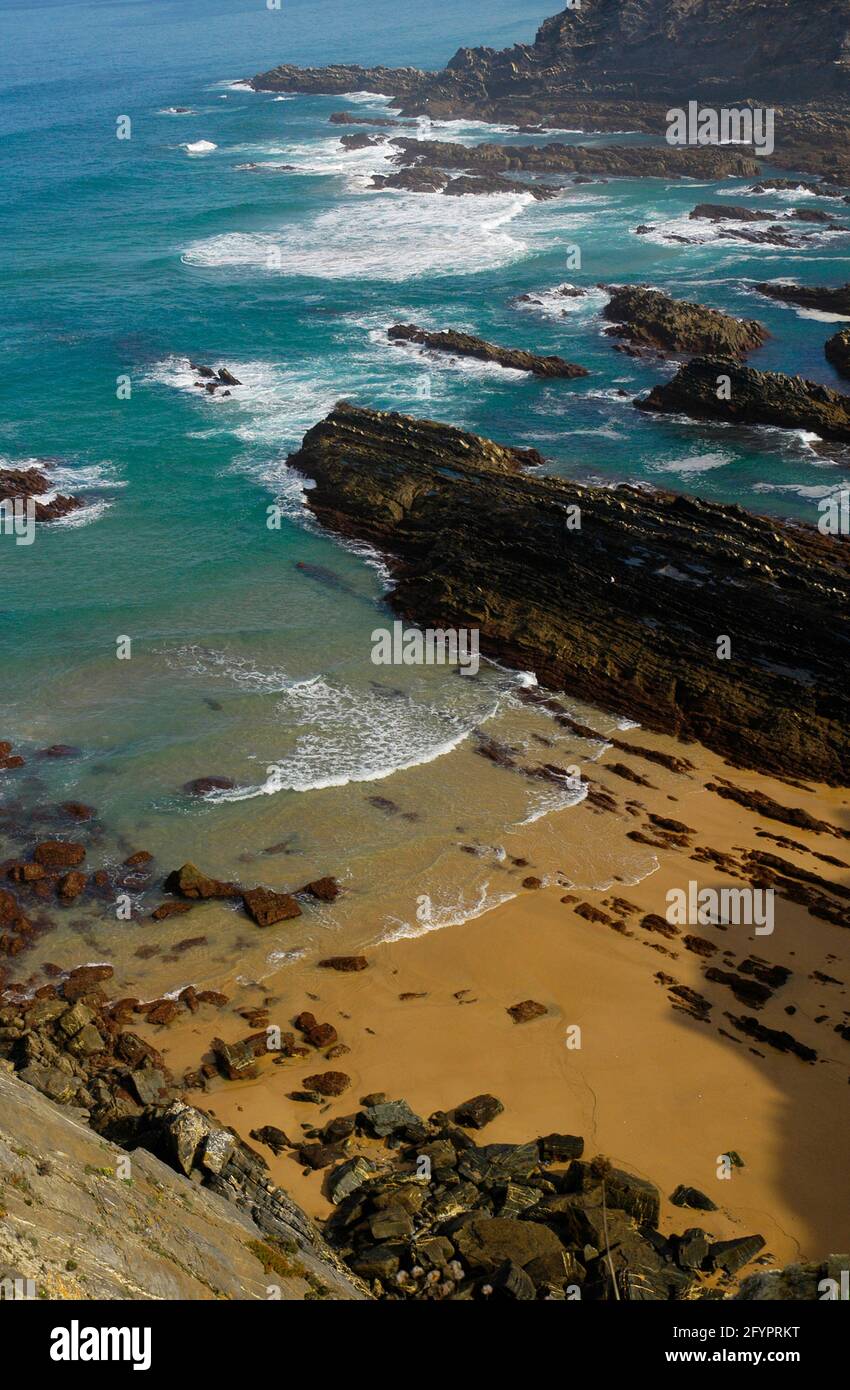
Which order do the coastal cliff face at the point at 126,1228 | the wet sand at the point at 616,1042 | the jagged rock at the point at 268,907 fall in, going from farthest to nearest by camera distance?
the jagged rock at the point at 268,907 → the wet sand at the point at 616,1042 → the coastal cliff face at the point at 126,1228

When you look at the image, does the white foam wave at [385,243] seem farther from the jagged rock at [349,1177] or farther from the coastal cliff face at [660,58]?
the jagged rock at [349,1177]

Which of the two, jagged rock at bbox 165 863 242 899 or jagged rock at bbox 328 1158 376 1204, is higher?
jagged rock at bbox 165 863 242 899

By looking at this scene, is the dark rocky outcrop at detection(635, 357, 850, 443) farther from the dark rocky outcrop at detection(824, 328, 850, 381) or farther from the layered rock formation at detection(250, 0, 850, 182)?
the layered rock formation at detection(250, 0, 850, 182)

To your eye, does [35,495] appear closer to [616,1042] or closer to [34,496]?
[34,496]

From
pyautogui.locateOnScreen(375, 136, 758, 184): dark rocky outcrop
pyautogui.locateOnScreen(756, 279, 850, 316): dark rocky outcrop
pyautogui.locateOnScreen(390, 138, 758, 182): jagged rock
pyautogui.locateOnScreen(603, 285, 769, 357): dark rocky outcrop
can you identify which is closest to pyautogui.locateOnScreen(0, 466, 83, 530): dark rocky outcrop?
pyautogui.locateOnScreen(603, 285, 769, 357): dark rocky outcrop

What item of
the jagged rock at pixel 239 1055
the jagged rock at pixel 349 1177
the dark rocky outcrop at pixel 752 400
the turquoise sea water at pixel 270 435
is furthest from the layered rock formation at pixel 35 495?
the jagged rock at pixel 349 1177

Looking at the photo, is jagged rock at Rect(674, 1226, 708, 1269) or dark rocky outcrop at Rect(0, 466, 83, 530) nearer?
jagged rock at Rect(674, 1226, 708, 1269)
